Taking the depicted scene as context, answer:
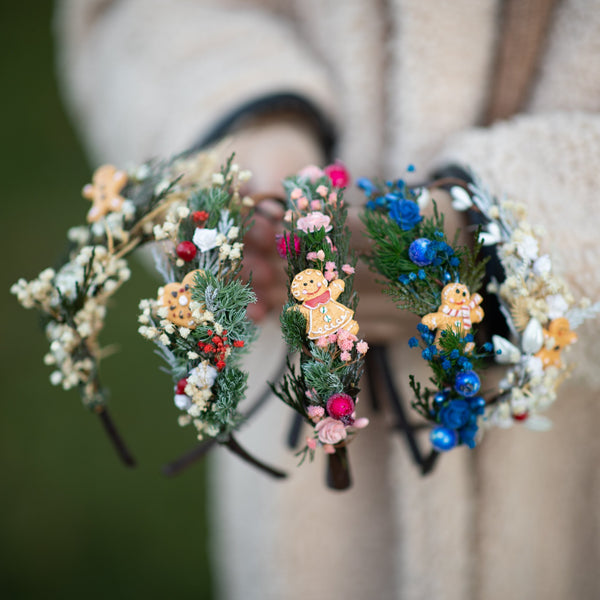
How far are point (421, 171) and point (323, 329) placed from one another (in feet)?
Result: 1.08

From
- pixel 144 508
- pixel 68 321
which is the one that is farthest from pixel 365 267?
pixel 144 508

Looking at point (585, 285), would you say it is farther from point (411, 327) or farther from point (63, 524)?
point (63, 524)

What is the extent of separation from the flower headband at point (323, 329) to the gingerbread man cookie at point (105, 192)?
0.55ft

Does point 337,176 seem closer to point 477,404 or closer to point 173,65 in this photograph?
point 477,404

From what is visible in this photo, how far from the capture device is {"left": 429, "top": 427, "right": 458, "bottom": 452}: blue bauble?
328mm

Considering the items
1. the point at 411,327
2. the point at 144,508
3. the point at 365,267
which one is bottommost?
the point at 144,508

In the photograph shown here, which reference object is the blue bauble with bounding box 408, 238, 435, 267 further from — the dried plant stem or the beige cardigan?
the dried plant stem

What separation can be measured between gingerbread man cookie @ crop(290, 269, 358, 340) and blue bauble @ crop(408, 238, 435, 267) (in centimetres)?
6

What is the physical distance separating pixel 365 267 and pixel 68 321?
24cm

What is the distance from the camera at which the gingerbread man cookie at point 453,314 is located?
1.01ft

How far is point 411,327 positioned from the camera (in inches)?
20.6

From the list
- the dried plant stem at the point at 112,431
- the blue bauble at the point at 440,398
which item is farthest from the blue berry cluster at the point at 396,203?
the dried plant stem at the point at 112,431

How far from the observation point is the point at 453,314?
31 centimetres

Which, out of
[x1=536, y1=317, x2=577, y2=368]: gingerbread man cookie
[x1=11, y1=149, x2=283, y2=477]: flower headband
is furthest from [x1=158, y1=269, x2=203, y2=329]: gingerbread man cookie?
[x1=536, y1=317, x2=577, y2=368]: gingerbread man cookie
